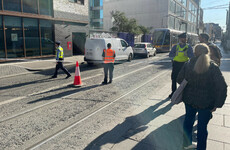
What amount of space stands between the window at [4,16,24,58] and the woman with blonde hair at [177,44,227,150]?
15.0 metres

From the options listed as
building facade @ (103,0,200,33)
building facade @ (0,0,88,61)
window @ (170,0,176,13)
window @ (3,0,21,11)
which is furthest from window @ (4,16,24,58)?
window @ (170,0,176,13)

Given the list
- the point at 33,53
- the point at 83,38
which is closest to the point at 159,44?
the point at 83,38

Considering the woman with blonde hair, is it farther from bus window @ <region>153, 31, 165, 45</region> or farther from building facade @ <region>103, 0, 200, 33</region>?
building facade @ <region>103, 0, 200, 33</region>

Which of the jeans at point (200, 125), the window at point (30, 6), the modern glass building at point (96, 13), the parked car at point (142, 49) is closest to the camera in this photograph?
the jeans at point (200, 125)

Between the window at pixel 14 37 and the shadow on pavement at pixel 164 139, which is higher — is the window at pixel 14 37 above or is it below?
above

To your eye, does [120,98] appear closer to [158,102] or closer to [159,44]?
[158,102]

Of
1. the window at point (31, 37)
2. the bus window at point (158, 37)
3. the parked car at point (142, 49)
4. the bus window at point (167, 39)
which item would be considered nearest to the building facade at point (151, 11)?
the bus window at point (167, 39)

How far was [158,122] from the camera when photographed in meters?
4.35

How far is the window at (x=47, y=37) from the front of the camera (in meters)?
17.2

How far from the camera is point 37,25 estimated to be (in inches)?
658

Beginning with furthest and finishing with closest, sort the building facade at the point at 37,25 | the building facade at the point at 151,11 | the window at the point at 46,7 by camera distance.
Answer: the building facade at the point at 151,11, the window at the point at 46,7, the building facade at the point at 37,25

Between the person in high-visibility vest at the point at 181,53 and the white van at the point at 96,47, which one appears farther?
the white van at the point at 96,47

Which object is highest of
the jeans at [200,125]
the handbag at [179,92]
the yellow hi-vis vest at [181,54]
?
the yellow hi-vis vest at [181,54]

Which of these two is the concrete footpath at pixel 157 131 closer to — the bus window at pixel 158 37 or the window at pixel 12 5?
the window at pixel 12 5
